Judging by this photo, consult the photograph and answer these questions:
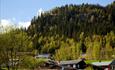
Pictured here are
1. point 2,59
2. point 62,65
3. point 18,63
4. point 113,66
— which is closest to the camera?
point 2,59

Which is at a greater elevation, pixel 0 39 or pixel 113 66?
pixel 0 39

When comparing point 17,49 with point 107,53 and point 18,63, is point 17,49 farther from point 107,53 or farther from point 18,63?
point 107,53

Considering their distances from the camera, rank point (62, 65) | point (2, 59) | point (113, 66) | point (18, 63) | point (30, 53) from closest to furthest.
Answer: point (2, 59)
point (18, 63)
point (30, 53)
point (113, 66)
point (62, 65)

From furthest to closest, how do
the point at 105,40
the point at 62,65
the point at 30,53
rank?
the point at 105,40
the point at 62,65
the point at 30,53

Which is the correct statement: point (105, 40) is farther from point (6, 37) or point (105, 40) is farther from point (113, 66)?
point (6, 37)

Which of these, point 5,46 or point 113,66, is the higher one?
point 5,46

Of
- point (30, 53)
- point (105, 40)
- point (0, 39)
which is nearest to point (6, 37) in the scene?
point (0, 39)

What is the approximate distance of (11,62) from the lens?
54531 mm

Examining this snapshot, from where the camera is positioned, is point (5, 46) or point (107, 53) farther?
point (107, 53)

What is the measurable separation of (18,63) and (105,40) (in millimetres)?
144055

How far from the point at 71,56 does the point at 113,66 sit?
166 ft

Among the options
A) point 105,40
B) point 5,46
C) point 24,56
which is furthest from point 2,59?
point 105,40

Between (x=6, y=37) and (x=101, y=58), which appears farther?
(x=101, y=58)

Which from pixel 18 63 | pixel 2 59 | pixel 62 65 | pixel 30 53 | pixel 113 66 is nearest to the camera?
pixel 2 59
